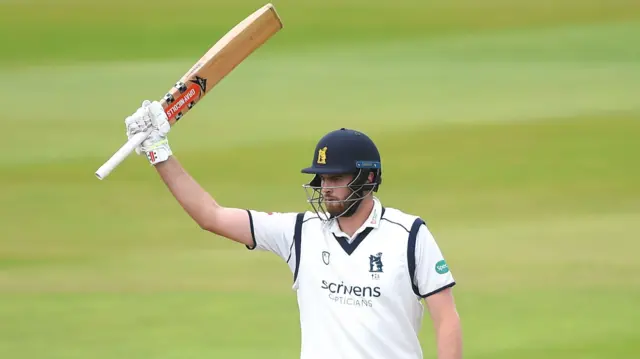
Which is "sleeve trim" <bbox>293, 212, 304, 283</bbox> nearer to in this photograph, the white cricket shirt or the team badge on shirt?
the white cricket shirt

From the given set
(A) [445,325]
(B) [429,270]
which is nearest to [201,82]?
(B) [429,270]

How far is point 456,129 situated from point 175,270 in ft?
11.3

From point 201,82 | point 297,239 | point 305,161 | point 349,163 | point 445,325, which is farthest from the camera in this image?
point 305,161

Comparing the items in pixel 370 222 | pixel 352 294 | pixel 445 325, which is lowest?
pixel 445 325

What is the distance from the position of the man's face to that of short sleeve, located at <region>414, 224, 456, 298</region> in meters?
0.28

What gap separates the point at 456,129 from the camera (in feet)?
37.6

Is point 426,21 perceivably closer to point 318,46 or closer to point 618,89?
point 318,46

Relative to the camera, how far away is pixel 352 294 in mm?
4258

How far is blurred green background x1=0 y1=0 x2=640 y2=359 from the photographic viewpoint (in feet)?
26.2

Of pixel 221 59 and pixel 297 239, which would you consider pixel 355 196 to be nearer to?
pixel 297 239

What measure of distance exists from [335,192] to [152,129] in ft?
2.20

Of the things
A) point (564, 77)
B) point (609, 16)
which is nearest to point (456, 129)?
point (564, 77)

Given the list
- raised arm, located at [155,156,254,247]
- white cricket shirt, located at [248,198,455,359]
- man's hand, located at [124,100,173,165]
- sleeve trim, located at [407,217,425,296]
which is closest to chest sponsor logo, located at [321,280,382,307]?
white cricket shirt, located at [248,198,455,359]

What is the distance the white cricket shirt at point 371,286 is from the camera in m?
4.23
